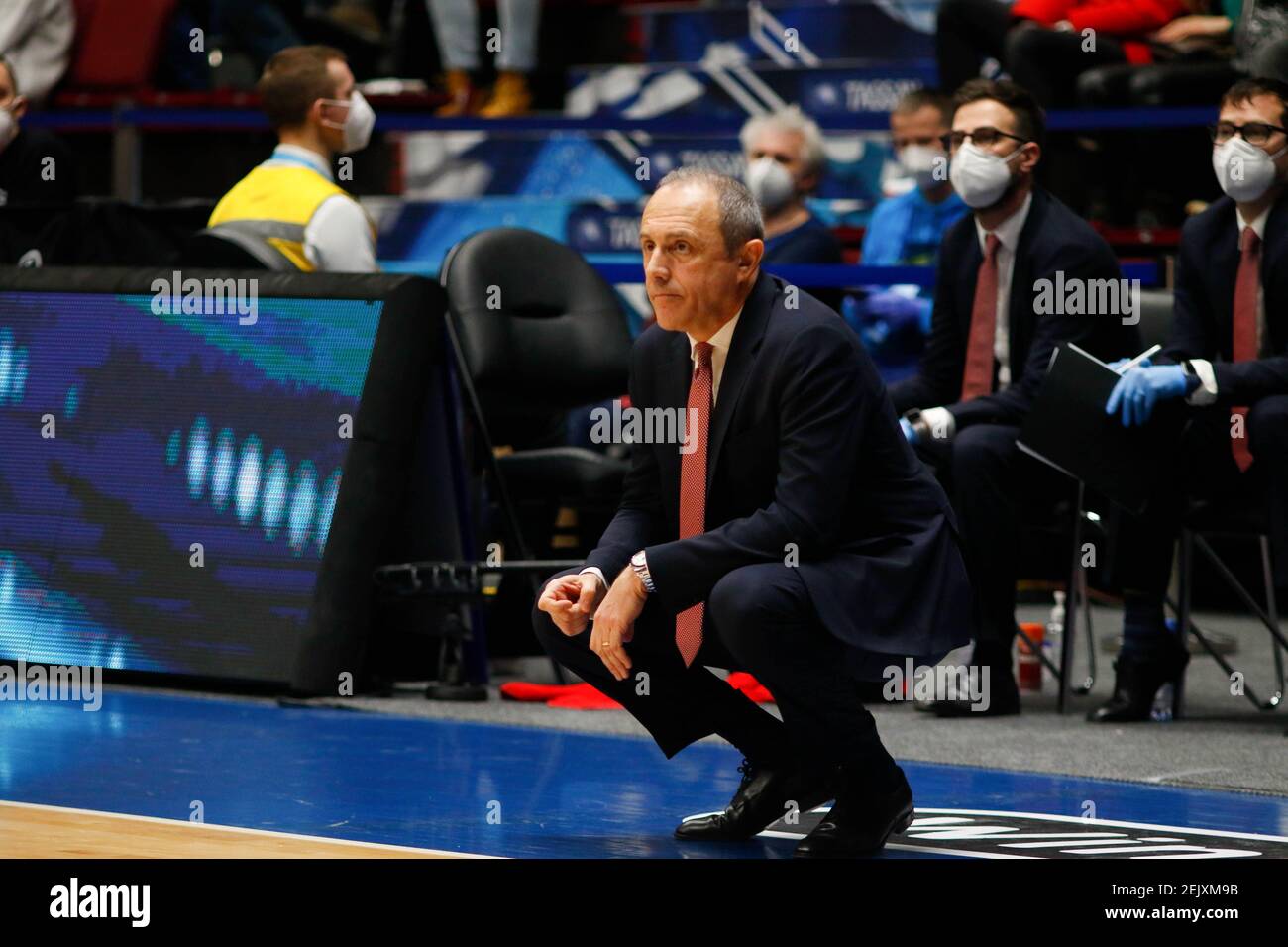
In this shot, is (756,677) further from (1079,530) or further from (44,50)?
(44,50)

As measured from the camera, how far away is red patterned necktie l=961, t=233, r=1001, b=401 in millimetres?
6215

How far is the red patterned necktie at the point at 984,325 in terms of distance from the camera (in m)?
6.21

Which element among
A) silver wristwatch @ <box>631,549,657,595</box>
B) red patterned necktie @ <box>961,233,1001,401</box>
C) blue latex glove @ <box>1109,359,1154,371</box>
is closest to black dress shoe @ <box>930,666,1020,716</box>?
red patterned necktie @ <box>961,233,1001,401</box>

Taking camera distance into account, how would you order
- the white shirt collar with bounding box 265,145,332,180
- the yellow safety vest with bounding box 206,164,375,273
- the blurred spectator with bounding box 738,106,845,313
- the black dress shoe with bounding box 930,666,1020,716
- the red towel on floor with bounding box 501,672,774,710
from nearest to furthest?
the black dress shoe with bounding box 930,666,1020,716 < the red towel on floor with bounding box 501,672,774,710 < the yellow safety vest with bounding box 206,164,375,273 < the white shirt collar with bounding box 265,145,332,180 < the blurred spectator with bounding box 738,106,845,313

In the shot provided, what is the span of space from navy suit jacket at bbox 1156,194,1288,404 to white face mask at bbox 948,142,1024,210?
21.1 inches

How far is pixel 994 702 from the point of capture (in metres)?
6.02

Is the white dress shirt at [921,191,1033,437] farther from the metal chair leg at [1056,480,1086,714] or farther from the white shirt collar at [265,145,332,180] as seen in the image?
the white shirt collar at [265,145,332,180]

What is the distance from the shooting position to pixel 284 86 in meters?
6.84

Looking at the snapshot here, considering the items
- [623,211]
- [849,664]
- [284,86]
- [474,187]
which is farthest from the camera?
[474,187]

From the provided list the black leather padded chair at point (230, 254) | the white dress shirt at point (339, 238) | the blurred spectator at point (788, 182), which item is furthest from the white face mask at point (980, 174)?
the black leather padded chair at point (230, 254)

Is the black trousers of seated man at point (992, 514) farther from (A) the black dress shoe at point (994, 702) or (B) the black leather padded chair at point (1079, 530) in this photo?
(B) the black leather padded chair at point (1079, 530)
